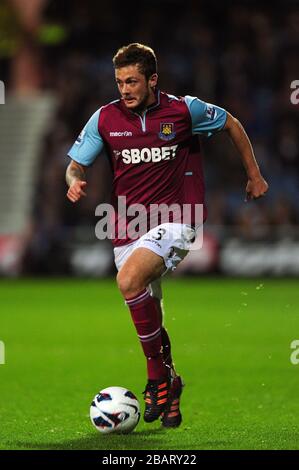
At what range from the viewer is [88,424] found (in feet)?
21.6

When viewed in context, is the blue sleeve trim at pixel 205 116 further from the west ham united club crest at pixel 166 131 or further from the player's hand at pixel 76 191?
the player's hand at pixel 76 191

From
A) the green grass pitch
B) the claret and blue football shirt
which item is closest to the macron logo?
the claret and blue football shirt

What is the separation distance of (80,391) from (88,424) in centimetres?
133

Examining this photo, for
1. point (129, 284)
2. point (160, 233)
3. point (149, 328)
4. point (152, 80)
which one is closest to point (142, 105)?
point (152, 80)

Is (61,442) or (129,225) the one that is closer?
(61,442)

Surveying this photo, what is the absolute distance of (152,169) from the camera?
6.75 m

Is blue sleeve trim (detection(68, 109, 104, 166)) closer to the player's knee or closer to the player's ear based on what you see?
the player's ear

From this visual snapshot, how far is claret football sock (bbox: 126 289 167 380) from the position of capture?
6.41 metres

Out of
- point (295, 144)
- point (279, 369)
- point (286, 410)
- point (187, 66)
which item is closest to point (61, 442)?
point (286, 410)

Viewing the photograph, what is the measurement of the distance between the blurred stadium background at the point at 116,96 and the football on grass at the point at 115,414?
11643 mm

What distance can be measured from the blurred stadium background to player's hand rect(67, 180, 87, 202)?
11.6 m

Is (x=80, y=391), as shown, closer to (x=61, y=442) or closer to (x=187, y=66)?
(x=61, y=442)

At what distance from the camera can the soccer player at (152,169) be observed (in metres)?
6.47
